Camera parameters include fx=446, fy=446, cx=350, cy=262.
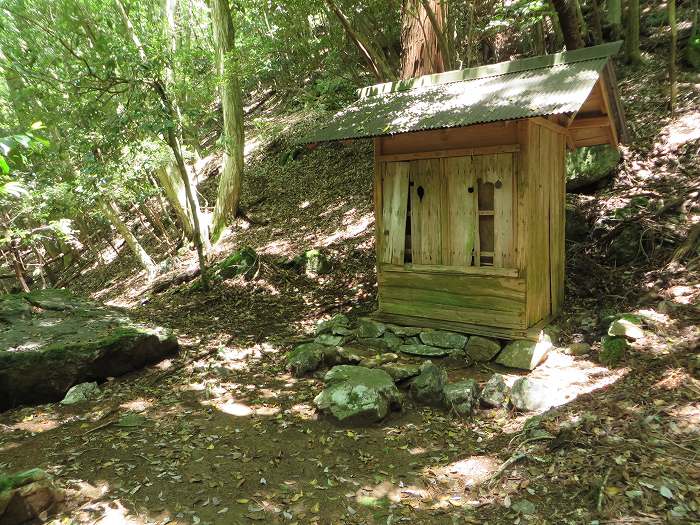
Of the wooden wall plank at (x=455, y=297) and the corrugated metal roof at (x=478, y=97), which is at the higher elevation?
the corrugated metal roof at (x=478, y=97)

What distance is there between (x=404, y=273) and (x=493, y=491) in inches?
137

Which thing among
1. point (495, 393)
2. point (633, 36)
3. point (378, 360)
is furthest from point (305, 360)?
point (633, 36)

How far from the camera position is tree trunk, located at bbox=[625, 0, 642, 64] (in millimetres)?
10719

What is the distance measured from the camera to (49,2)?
1101 centimetres

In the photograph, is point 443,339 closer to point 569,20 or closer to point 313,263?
point 313,263

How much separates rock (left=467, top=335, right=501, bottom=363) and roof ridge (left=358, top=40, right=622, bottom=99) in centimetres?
362

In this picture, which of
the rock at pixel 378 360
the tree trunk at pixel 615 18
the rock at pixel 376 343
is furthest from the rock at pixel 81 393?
the tree trunk at pixel 615 18

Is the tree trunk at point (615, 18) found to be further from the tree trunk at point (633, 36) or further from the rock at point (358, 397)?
the rock at point (358, 397)

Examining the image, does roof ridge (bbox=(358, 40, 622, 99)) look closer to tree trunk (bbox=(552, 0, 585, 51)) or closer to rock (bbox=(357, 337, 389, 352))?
tree trunk (bbox=(552, 0, 585, 51))

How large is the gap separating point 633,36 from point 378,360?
11.1m

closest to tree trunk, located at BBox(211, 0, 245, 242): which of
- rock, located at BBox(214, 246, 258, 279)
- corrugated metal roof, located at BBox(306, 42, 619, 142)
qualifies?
rock, located at BBox(214, 246, 258, 279)

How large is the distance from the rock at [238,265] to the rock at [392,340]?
412 centimetres

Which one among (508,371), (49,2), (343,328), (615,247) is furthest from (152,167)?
(615,247)

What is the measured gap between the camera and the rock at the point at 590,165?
8.39 metres
